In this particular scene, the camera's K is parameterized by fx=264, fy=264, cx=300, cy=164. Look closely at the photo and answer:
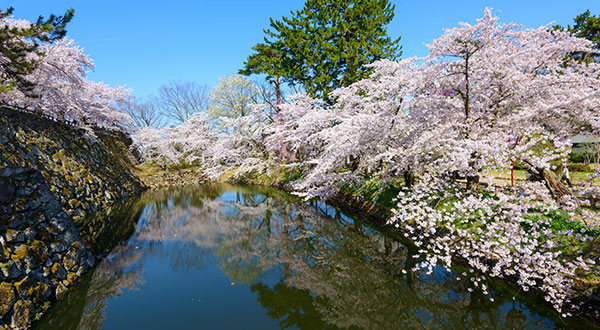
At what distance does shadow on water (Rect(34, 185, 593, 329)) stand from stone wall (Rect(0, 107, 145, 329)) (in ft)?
1.64

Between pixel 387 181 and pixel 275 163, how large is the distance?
1495 centimetres

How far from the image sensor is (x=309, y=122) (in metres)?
17.3

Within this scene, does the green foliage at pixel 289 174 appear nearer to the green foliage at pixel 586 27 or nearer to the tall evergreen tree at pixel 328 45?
the tall evergreen tree at pixel 328 45

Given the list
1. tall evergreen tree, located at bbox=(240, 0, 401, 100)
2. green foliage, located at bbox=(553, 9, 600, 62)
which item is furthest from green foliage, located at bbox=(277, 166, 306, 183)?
green foliage, located at bbox=(553, 9, 600, 62)

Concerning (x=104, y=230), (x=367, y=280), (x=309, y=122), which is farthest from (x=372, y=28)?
(x=104, y=230)

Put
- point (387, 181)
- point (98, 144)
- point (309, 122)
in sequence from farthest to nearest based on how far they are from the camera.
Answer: point (98, 144) → point (309, 122) → point (387, 181)

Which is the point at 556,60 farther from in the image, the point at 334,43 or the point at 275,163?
the point at 275,163

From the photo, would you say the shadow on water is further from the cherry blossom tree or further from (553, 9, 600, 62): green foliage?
(553, 9, 600, 62): green foliage

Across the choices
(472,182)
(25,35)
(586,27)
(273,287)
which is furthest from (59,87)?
(586,27)

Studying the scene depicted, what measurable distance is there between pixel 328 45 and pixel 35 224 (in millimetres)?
21494

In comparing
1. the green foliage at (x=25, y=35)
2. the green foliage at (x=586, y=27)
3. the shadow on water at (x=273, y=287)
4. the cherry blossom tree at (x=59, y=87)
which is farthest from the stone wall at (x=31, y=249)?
the green foliage at (x=586, y=27)

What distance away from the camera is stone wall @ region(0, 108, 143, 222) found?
10780 mm

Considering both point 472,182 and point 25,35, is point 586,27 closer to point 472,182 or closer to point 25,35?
point 472,182

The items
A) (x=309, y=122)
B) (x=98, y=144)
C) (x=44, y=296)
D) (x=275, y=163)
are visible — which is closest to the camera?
(x=44, y=296)
